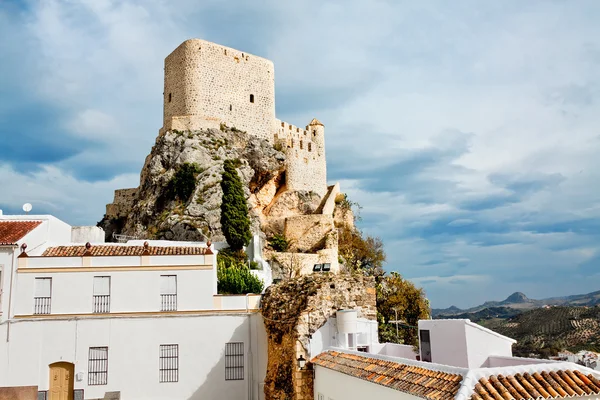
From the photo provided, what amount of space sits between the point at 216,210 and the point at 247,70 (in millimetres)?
15813

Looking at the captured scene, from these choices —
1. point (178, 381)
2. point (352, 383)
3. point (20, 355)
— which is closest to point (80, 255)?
point (20, 355)

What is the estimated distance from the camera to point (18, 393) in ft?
66.3

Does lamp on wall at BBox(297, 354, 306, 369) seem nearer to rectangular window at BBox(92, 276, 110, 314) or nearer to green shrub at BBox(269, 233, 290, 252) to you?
rectangular window at BBox(92, 276, 110, 314)

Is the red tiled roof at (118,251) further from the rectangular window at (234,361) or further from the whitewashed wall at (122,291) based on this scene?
the rectangular window at (234,361)

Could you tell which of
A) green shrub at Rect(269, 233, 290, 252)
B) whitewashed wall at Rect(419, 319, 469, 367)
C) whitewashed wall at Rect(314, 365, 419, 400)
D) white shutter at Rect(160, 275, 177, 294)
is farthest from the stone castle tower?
whitewashed wall at Rect(419, 319, 469, 367)

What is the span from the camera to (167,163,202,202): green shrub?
1662 inches

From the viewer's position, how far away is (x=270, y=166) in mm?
47344

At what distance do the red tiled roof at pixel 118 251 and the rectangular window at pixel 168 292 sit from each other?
101 centimetres

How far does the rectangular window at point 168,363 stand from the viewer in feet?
69.0

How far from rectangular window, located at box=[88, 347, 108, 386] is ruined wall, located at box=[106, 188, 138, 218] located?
2939 cm

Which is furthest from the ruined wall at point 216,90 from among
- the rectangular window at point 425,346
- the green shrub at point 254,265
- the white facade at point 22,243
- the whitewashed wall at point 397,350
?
the rectangular window at point 425,346

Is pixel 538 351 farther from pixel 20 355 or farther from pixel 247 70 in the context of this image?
pixel 247 70

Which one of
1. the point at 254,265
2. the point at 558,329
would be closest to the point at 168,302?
the point at 254,265

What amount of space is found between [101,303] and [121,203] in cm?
2997
